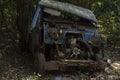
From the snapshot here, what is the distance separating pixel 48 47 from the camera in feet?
24.6

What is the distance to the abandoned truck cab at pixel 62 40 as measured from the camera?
711cm

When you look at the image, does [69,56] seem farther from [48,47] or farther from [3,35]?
[3,35]

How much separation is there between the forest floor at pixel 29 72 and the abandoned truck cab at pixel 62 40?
0.36m

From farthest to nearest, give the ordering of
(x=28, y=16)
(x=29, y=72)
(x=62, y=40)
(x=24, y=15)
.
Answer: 1. (x=24, y=15)
2. (x=28, y=16)
3. (x=29, y=72)
4. (x=62, y=40)

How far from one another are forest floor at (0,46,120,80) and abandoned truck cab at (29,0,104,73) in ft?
1.19

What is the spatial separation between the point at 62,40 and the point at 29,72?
4.53 feet

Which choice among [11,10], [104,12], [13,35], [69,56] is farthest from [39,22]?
[104,12]

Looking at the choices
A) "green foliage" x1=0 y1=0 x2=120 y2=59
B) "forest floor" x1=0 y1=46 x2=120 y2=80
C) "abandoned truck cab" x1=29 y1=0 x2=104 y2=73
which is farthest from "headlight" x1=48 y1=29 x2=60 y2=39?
"green foliage" x1=0 y1=0 x2=120 y2=59

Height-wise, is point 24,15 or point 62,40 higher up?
point 24,15

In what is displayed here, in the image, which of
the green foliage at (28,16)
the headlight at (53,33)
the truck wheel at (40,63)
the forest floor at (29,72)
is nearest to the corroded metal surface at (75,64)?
the truck wheel at (40,63)

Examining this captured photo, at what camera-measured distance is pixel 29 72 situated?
7574 millimetres

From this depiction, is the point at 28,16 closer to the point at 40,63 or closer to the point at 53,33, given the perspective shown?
the point at 53,33

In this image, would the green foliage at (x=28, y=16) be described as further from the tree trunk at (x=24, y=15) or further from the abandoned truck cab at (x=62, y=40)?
the abandoned truck cab at (x=62, y=40)

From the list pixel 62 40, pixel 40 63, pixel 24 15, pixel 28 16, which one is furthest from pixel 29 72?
pixel 24 15
